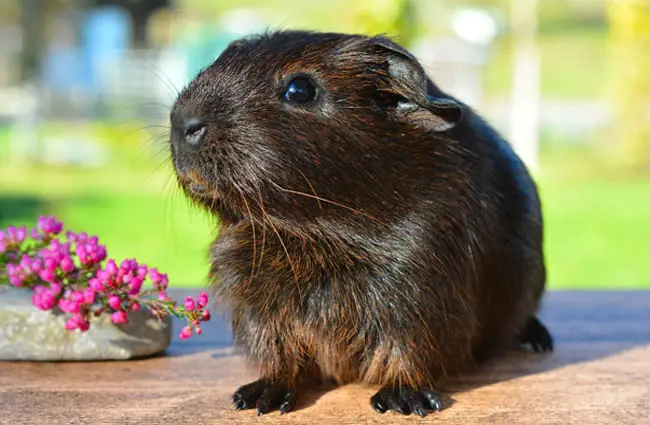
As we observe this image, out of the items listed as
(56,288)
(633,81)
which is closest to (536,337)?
(56,288)

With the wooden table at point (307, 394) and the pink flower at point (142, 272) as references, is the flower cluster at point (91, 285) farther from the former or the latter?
the wooden table at point (307, 394)

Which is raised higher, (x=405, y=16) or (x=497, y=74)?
(x=497, y=74)

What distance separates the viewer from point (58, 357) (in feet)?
7.60

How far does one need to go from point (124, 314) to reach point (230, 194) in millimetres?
605

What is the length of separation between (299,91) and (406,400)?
745 millimetres

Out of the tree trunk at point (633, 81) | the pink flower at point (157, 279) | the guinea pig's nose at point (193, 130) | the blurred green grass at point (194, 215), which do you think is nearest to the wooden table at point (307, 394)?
the pink flower at point (157, 279)

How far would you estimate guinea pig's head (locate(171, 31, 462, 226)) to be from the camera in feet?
5.89

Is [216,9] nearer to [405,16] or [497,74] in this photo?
[497,74]

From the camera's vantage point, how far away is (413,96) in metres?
1.87

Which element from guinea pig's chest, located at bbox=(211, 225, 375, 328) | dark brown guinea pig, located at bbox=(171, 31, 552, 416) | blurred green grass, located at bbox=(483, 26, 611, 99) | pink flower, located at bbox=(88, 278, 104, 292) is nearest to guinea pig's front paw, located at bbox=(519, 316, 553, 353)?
dark brown guinea pig, located at bbox=(171, 31, 552, 416)

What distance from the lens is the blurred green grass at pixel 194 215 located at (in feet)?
22.4

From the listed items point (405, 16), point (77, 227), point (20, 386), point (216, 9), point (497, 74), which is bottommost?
point (20, 386)

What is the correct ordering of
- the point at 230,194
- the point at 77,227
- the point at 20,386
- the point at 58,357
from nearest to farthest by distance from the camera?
the point at 230,194 < the point at 20,386 < the point at 58,357 < the point at 77,227

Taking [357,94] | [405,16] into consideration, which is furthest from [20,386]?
[405,16]
